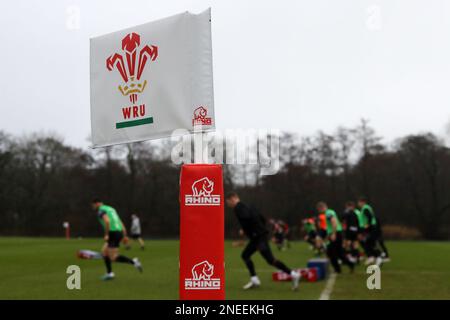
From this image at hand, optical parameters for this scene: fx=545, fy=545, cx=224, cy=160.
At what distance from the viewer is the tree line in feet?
198

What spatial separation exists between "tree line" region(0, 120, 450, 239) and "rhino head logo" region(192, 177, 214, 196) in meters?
53.7

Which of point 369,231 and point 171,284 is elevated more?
point 369,231

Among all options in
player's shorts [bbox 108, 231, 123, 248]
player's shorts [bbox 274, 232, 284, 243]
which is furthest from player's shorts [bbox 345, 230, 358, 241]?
player's shorts [bbox 274, 232, 284, 243]

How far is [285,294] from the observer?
10586mm

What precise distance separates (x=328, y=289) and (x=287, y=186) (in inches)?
2053

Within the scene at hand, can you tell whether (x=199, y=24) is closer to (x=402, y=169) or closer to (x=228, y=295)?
(x=228, y=295)

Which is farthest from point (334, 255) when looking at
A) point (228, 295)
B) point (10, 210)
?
point (10, 210)

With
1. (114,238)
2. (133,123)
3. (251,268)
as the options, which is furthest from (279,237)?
(133,123)

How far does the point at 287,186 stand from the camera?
6312 cm

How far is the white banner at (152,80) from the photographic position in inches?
199

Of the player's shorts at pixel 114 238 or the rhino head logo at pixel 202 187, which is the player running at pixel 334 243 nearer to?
the player's shorts at pixel 114 238

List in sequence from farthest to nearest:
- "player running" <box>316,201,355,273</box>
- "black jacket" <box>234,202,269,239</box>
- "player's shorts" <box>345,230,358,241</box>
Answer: "player's shorts" <box>345,230,358,241</box>, "player running" <box>316,201,355,273</box>, "black jacket" <box>234,202,269,239</box>

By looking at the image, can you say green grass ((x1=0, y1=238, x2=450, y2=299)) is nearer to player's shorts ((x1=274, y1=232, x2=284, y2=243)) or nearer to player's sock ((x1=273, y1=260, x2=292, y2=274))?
player's sock ((x1=273, y1=260, x2=292, y2=274))

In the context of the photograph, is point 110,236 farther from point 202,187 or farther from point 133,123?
point 202,187
